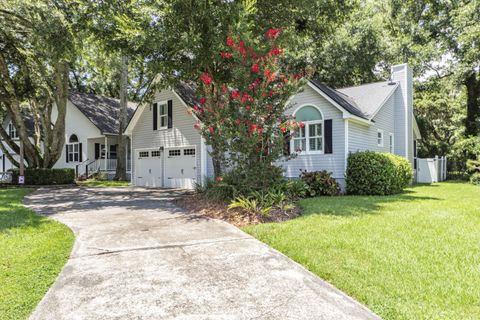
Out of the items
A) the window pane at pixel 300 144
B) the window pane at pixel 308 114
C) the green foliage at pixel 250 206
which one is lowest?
the green foliage at pixel 250 206

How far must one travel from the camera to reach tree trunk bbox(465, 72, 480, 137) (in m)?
21.5

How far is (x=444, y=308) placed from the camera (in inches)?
121

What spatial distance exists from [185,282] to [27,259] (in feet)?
8.16

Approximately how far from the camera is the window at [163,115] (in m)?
16.9

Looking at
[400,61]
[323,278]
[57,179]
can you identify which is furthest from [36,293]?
[400,61]

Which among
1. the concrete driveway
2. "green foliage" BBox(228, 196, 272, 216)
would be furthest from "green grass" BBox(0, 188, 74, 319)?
"green foliage" BBox(228, 196, 272, 216)

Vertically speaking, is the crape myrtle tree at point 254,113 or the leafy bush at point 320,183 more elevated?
the crape myrtle tree at point 254,113

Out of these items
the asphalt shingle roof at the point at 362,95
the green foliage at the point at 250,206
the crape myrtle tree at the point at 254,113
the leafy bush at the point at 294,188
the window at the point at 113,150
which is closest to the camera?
the green foliage at the point at 250,206

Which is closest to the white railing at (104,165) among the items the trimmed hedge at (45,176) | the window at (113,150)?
the window at (113,150)

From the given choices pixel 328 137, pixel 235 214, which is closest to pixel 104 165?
pixel 328 137

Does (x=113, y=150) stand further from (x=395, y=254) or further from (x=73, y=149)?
(x=395, y=254)

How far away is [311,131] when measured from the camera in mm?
13523

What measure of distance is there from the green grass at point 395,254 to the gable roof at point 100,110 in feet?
62.6

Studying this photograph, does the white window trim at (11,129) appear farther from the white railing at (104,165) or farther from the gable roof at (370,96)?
the gable roof at (370,96)
